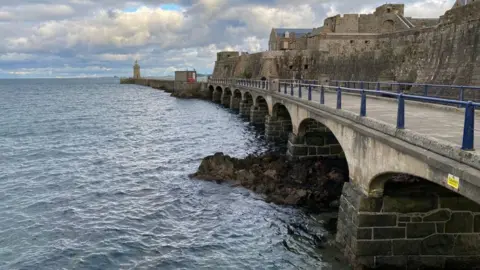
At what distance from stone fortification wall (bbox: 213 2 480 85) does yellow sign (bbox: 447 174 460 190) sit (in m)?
13.0

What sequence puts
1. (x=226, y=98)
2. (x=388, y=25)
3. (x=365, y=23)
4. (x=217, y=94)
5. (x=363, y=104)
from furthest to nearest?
(x=217, y=94) → (x=226, y=98) → (x=365, y=23) → (x=388, y=25) → (x=363, y=104)

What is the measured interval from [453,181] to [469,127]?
97 centimetres

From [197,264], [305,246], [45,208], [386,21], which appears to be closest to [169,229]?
[197,264]

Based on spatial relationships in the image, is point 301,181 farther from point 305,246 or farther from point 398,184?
point 398,184

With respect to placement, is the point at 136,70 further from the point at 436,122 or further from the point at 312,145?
the point at 436,122

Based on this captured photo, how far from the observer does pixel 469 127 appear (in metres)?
6.73

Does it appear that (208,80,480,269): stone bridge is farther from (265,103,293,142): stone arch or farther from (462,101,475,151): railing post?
(265,103,293,142): stone arch

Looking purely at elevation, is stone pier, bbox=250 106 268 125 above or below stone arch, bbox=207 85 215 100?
below

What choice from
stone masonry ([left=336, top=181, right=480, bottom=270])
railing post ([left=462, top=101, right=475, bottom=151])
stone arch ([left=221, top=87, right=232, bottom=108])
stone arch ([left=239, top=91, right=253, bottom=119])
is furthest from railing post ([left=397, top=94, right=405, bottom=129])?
stone arch ([left=221, top=87, right=232, bottom=108])

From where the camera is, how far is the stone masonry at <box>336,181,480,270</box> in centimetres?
1020

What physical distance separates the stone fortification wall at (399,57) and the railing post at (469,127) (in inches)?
505

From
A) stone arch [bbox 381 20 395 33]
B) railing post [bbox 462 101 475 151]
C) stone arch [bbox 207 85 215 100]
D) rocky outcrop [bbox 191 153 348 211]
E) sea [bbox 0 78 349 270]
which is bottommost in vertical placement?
sea [bbox 0 78 349 270]

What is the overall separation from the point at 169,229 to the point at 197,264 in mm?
2968

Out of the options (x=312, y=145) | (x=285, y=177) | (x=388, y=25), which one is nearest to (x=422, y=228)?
(x=285, y=177)
